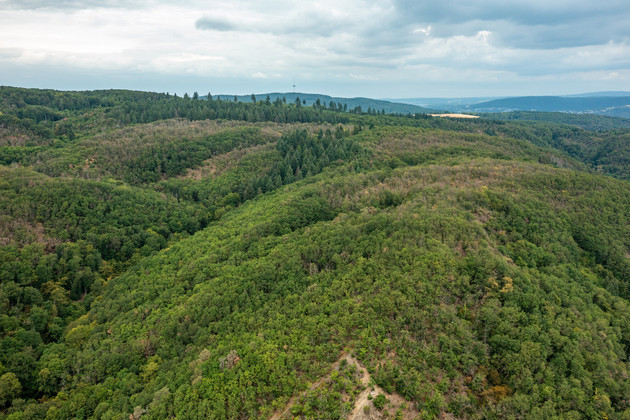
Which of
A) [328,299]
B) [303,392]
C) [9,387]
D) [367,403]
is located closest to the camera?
[367,403]

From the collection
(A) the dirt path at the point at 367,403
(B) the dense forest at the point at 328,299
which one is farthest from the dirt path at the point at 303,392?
(B) the dense forest at the point at 328,299

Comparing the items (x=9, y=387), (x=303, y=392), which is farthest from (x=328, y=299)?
(x=9, y=387)

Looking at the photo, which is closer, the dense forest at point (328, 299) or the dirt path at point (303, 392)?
the dirt path at point (303, 392)

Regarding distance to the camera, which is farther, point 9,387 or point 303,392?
point 9,387

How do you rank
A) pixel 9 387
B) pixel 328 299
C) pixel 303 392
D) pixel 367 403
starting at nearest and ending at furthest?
pixel 367 403 < pixel 303 392 < pixel 328 299 < pixel 9 387

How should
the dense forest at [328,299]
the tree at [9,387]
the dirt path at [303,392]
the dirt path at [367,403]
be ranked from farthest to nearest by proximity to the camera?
the tree at [9,387], the dense forest at [328,299], the dirt path at [303,392], the dirt path at [367,403]

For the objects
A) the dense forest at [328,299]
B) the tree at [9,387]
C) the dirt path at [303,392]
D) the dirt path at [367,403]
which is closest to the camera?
the dirt path at [367,403]

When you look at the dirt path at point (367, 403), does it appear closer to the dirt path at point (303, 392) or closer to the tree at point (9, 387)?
the dirt path at point (303, 392)

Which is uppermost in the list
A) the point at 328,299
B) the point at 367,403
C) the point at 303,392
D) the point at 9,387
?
the point at 328,299

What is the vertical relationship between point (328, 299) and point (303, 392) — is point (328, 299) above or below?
above

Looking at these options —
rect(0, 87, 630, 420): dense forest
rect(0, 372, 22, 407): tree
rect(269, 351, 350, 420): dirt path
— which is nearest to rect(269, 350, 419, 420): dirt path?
rect(269, 351, 350, 420): dirt path

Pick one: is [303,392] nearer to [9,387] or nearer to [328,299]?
[328,299]
